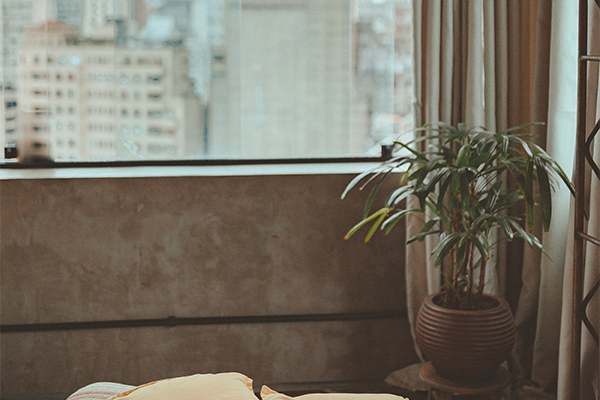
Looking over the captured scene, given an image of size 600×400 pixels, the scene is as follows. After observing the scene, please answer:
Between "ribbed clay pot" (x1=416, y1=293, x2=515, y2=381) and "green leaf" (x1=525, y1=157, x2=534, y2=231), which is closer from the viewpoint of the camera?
"green leaf" (x1=525, y1=157, x2=534, y2=231)

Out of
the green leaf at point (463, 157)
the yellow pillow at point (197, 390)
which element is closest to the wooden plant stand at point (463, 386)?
the green leaf at point (463, 157)

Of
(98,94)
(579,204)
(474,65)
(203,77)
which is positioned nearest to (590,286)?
(579,204)

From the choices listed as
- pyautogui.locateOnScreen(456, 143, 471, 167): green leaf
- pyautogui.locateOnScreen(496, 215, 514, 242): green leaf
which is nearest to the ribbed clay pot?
pyautogui.locateOnScreen(496, 215, 514, 242): green leaf

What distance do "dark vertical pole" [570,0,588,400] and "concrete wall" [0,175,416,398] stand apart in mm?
816

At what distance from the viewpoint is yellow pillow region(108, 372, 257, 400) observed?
129cm

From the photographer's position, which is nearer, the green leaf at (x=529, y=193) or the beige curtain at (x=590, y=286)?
the green leaf at (x=529, y=193)

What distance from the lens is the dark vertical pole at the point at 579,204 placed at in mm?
1777

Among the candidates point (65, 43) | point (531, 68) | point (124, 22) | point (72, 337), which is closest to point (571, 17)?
point (531, 68)

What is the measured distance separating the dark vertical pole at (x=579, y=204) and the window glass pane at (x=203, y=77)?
1.02m

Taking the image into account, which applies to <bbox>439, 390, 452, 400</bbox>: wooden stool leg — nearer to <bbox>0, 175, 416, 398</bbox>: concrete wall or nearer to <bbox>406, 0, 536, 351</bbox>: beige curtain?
Result: <bbox>406, 0, 536, 351</bbox>: beige curtain

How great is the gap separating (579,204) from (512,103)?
2.17 feet

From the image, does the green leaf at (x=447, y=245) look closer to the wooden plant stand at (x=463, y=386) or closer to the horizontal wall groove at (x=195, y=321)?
the wooden plant stand at (x=463, y=386)

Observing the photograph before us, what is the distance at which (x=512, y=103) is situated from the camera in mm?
2389

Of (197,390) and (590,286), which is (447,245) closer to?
(590,286)
